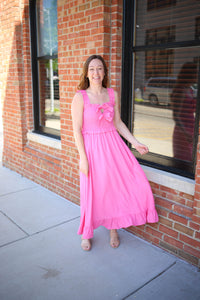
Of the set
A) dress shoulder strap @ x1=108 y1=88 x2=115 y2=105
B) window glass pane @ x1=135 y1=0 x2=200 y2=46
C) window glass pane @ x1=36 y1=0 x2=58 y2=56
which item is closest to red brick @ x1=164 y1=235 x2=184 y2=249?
dress shoulder strap @ x1=108 y1=88 x2=115 y2=105

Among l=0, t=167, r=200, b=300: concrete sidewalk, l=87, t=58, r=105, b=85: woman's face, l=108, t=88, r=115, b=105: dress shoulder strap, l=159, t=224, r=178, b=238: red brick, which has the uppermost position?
l=87, t=58, r=105, b=85: woman's face

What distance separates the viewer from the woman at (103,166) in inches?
110

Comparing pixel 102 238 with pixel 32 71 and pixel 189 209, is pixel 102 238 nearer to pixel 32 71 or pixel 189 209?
pixel 189 209

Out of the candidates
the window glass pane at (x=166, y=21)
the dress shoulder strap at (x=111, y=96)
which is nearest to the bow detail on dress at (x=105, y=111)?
the dress shoulder strap at (x=111, y=96)

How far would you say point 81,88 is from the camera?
116 inches

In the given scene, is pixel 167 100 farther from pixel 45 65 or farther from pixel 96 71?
pixel 45 65

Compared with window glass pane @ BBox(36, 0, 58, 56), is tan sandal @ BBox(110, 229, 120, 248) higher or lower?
lower

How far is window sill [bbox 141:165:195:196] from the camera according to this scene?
2777mm

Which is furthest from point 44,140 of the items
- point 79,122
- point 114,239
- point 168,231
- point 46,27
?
point 168,231

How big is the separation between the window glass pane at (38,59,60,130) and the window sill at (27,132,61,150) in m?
0.27

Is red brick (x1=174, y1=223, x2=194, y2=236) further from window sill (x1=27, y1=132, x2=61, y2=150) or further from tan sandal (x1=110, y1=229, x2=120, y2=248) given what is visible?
window sill (x1=27, y1=132, x2=61, y2=150)

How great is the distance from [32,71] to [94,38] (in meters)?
2.05

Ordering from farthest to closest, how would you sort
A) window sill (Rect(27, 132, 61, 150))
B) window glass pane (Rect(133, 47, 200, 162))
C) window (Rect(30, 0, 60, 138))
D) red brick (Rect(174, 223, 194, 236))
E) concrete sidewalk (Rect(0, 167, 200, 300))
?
1. window (Rect(30, 0, 60, 138))
2. window sill (Rect(27, 132, 61, 150))
3. window glass pane (Rect(133, 47, 200, 162))
4. red brick (Rect(174, 223, 194, 236))
5. concrete sidewalk (Rect(0, 167, 200, 300))

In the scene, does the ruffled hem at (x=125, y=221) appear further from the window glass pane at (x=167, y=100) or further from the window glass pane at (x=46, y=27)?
the window glass pane at (x=46, y=27)
